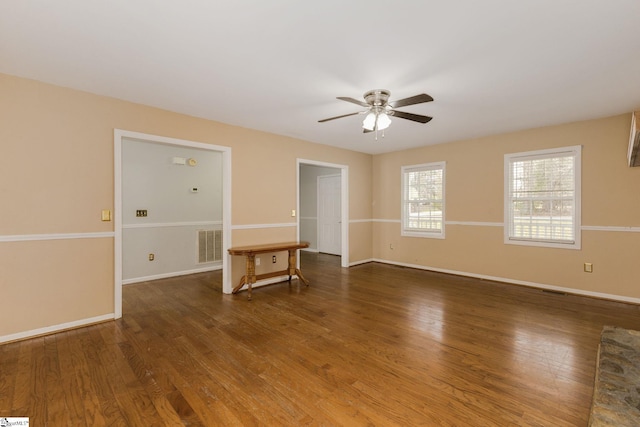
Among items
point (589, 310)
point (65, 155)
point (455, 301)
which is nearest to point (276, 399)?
point (455, 301)

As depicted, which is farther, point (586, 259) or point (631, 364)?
point (586, 259)

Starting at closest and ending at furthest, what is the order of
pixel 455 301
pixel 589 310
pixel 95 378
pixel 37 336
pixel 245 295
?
pixel 95 378, pixel 37 336, pixel 589 310, pixel 455 301, pixel 245 295

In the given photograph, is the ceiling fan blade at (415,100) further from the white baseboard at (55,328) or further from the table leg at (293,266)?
the white baseboard at (55,328)

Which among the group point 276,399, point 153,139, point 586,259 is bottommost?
point 276,399

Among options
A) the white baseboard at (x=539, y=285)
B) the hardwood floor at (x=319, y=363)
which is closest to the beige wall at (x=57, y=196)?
the hardwood floor at (x=319, y=363)

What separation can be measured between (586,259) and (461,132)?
2536mm

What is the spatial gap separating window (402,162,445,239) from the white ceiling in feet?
7.15

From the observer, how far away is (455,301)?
152 inches

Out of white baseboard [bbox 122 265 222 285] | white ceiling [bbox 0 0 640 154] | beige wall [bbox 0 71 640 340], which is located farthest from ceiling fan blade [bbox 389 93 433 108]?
white baseboard [bbox 122 265 222 285]

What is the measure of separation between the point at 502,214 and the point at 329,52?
13.4 feet

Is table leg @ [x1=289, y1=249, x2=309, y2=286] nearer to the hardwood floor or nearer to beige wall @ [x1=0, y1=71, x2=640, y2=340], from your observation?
beige wall @ [x1=0, y1=71, x2=640, y2=340]

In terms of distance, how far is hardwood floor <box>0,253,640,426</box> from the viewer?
1.78m

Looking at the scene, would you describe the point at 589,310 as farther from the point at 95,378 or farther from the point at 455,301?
the point at 95,378

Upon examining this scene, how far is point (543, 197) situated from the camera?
4.44 metres
